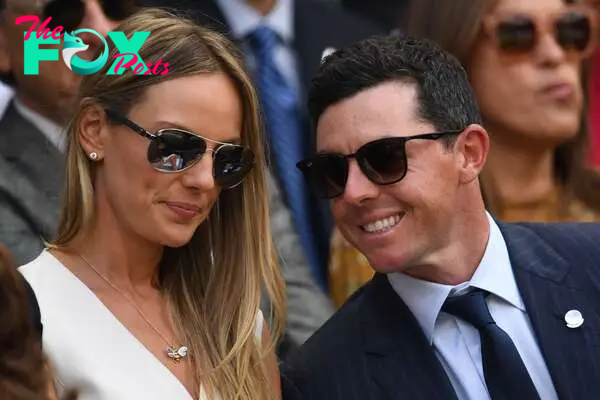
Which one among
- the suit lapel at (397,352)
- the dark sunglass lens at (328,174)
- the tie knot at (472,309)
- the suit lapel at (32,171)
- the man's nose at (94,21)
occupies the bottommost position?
the suit lapel at (397,352)

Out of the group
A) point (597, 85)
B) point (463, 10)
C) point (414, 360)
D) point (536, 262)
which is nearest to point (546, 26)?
point (463, 10)

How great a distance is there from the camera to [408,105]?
3.44m

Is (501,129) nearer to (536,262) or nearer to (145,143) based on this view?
(536,262)

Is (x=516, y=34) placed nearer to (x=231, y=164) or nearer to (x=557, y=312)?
(x=557, y=312)

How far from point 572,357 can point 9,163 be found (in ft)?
5.92

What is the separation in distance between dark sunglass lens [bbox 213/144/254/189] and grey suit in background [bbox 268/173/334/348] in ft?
2.92

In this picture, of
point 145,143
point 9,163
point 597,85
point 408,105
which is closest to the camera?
point 145,143

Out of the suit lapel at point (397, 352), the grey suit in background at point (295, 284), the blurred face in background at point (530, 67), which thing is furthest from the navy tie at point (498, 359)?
the blurred face in background at point (530, 67)

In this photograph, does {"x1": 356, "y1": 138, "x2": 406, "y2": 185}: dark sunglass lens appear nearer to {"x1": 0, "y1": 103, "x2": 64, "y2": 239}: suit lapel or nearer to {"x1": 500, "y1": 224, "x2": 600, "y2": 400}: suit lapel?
{"x1": 500, "y1": 224, "x2": 600, "y2": 400}: suit lapel

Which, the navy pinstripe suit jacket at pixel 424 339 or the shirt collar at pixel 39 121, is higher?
the shirt collar at pixel 39 121

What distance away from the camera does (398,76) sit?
137 inches

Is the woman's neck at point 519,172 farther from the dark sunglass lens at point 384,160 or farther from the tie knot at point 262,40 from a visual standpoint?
the dark sunglass lens at point 384,160

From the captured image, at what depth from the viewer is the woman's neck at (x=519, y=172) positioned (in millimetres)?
5066

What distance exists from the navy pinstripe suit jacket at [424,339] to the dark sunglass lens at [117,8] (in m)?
1.36
